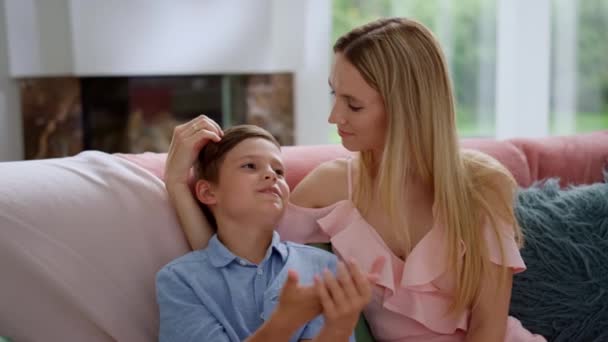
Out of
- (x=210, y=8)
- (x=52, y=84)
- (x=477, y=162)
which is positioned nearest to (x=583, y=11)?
(x=210, y=8)

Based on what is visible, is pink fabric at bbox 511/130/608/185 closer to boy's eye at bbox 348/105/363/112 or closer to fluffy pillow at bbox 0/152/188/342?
boy's eye at bbox 348/105/363/112

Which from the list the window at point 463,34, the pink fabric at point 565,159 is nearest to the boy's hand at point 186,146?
the pink fabric at point 565,159

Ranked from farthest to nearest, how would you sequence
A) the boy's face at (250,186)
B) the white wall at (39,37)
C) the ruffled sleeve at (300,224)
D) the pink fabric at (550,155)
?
the white wall at (39,37) < the pink fabric at (550,155) < the ruffled sleeve at (300,224) < the boy's face at (250,186)

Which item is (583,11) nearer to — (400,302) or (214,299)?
(400,302)

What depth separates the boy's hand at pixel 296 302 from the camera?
110cm

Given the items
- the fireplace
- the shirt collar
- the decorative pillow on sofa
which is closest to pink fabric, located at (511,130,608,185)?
the decorative pillow on sofa

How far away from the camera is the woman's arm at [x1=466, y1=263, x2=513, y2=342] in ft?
4.79

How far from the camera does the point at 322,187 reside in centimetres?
164

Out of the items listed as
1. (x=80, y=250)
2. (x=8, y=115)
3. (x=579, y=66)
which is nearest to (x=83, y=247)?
(x=80, y=250)

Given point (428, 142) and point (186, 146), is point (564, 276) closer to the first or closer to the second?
point (428, 142)

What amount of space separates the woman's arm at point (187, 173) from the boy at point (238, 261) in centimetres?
2

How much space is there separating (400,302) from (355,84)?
17.4 inches

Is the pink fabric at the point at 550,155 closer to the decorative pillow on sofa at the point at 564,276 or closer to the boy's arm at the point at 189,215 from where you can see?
the decorative pillow on sofa at the point at 564,276

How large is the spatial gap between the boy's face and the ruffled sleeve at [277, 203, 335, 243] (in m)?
0.13
